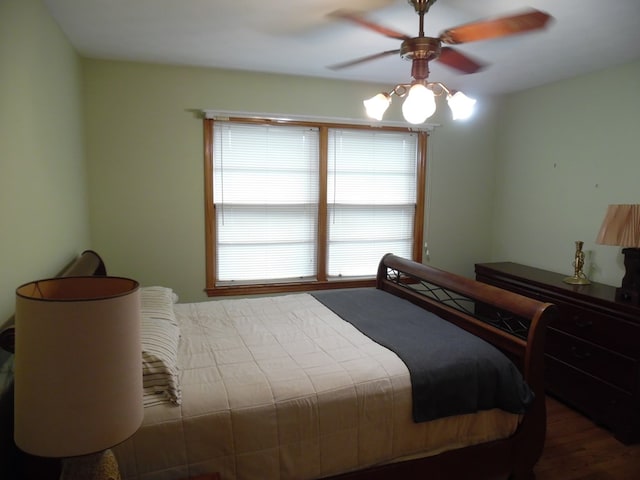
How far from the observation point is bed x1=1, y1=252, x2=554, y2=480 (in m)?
1.56

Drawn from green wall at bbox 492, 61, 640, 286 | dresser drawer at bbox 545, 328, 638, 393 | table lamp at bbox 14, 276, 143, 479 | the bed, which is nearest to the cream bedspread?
the bed

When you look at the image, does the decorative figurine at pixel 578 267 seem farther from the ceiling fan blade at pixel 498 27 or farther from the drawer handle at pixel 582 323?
the ceiling fan blade at pixel 498 27

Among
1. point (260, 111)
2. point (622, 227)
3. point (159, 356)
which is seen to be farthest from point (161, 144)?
point (622, 227)

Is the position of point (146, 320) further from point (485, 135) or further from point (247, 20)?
point (485, 135)

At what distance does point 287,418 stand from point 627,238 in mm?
2380

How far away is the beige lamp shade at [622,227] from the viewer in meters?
2.58

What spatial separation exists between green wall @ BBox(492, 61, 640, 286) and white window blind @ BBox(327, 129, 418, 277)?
0.97 m

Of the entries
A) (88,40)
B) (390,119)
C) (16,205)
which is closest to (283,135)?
(390,119)

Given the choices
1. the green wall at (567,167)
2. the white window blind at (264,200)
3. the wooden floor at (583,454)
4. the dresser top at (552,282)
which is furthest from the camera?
the white window blind at (264,200)

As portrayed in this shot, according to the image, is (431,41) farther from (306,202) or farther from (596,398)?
(596,398)

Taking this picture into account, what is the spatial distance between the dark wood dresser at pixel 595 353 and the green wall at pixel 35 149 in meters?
3.10

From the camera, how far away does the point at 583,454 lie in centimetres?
242

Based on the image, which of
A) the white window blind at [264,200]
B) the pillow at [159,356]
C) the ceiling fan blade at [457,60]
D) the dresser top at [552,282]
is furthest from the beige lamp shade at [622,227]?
the pillow at [159,356]

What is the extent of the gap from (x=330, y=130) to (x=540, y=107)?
1.88 meters
